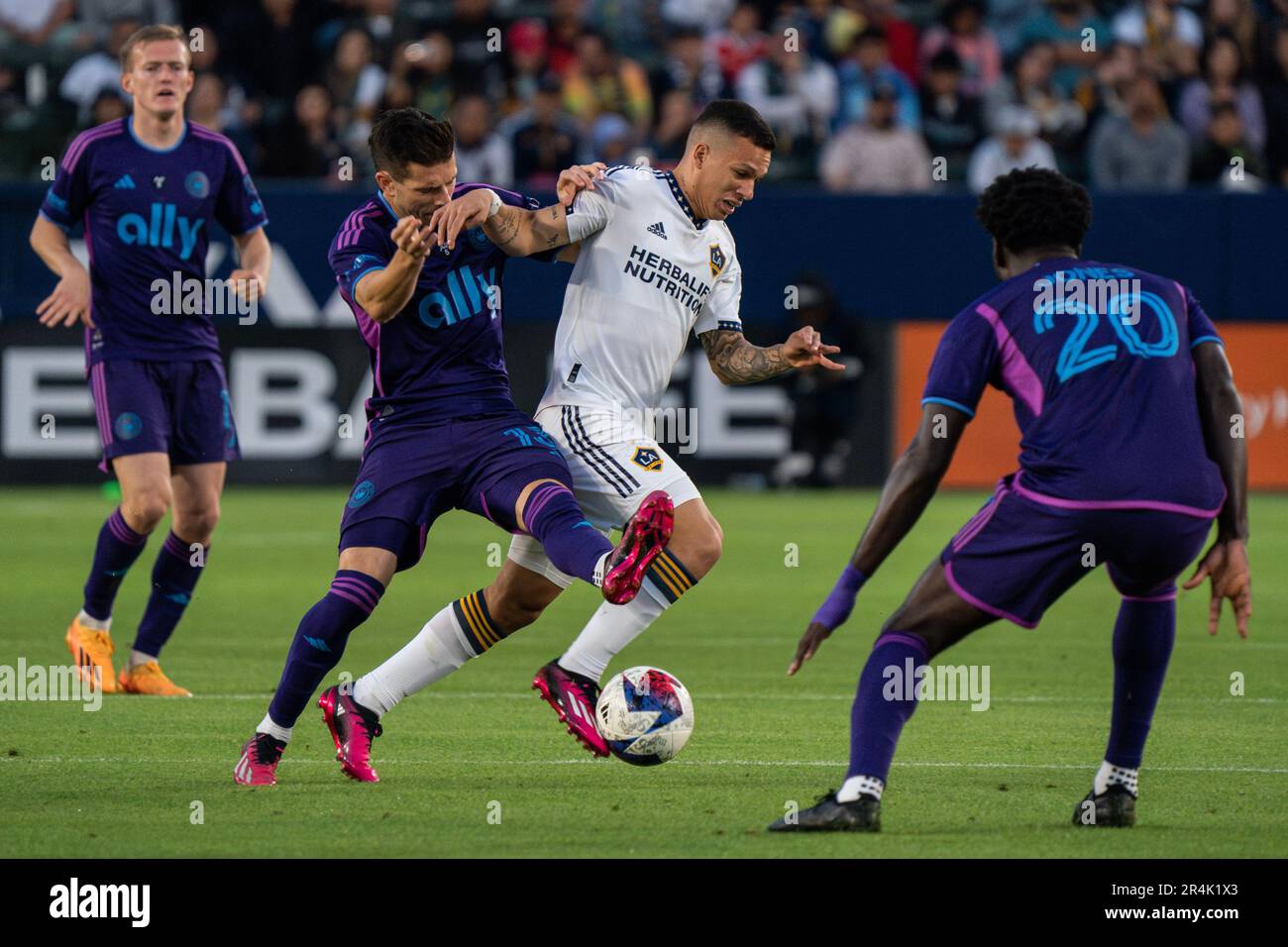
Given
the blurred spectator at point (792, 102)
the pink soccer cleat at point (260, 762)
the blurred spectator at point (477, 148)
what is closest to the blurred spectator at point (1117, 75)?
the blurred spectator at point (792, 102)

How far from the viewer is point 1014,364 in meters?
5.54

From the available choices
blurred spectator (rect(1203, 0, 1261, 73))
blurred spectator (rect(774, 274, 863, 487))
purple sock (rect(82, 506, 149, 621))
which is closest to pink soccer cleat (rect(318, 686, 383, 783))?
purple sock (rect(82, 506, 149, 621))

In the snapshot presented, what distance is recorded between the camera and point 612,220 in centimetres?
729

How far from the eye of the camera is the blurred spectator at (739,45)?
1998 centimetres

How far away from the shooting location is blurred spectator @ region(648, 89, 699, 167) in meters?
18.7

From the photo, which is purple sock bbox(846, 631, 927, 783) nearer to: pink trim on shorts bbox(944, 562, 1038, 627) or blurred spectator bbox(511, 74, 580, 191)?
pink trim on shorts bbox(944, 562, 1038, 627)

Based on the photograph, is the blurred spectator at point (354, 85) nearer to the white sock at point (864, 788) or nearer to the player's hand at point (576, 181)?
the player's hand at point (576, 181)

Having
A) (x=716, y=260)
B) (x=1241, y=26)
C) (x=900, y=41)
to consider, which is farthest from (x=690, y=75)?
(x=716, y=260)

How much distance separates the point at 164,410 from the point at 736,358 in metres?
2.59

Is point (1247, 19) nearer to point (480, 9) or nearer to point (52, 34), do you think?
point (480, 9)

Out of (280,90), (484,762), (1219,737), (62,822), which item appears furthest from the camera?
(280,90)

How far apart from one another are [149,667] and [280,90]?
38.7ft
